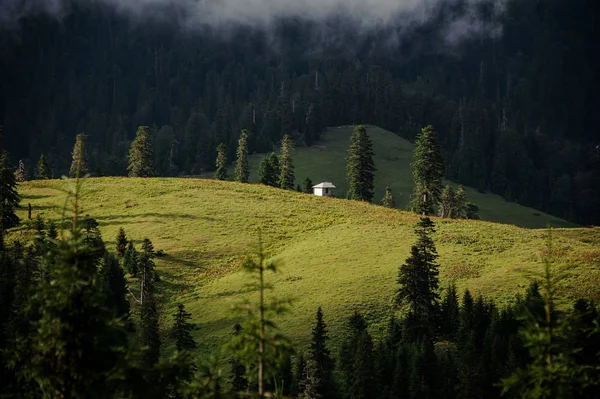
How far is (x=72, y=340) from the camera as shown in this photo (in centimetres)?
1330

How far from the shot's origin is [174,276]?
211 ft

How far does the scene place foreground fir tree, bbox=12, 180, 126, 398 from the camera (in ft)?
43.3

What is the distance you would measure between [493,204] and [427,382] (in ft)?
474

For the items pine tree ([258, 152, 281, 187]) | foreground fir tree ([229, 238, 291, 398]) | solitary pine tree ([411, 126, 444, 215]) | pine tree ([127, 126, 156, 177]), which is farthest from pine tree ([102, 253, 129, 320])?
pine tree ([258, 152, 281, 187])

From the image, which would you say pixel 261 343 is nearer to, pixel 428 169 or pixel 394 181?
pixel 428 169

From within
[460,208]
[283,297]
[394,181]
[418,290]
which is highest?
[394,181]

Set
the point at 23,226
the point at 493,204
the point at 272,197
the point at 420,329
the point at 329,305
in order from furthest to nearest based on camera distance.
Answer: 1. the point at 493,204
2. the point at 272,197
3. the point at 23,226
4. the point at 329,305
5. the point at 420,329

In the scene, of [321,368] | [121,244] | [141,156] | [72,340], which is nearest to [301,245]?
[121,244]

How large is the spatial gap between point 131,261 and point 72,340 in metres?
51.3

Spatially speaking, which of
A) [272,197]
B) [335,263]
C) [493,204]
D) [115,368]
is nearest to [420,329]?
[335,263]

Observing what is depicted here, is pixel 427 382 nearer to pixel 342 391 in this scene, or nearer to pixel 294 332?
pixel 342 391

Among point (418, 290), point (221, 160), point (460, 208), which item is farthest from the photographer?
point (221, 160)

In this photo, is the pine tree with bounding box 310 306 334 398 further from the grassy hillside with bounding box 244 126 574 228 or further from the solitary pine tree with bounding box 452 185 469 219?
the grassy hillside with bounding box 244 126 574 228

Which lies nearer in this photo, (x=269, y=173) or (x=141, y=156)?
(x=141, y=156)
